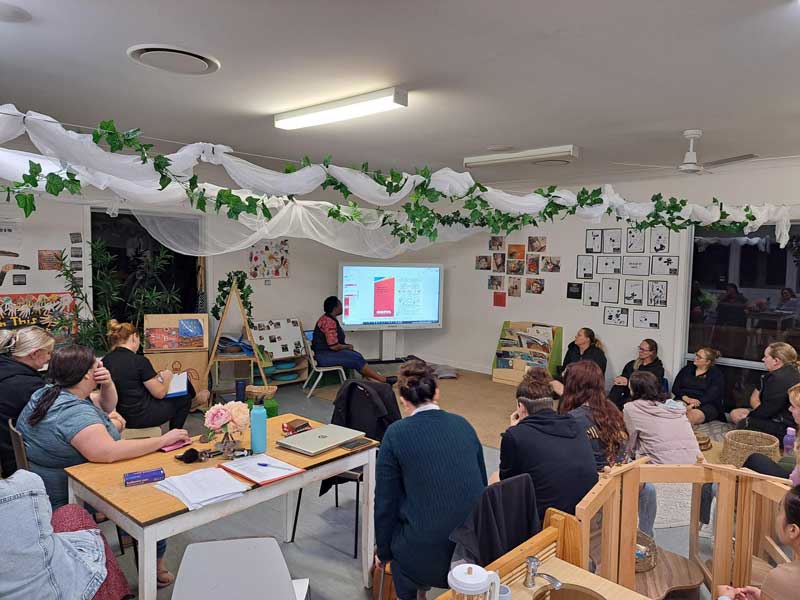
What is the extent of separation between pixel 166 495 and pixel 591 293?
5.98 m

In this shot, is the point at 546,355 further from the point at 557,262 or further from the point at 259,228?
the point at 259,228

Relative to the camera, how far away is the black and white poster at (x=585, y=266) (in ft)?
23.4

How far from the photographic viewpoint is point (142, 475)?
7.69 feet

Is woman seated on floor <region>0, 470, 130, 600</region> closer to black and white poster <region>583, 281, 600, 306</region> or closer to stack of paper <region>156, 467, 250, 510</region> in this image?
stack of paper <region>156, 467, 250, 510</region>

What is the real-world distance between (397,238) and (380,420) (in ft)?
8.66

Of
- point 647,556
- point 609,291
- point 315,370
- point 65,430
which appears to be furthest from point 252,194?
point 609,291

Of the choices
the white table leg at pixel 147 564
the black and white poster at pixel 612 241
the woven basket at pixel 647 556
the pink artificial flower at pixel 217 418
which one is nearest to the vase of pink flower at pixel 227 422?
the pink artificial flower at pixel 217 418

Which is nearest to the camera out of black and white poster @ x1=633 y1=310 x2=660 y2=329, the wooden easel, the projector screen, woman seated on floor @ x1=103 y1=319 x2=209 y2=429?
woman seated on floor @ x1=103 y1=319 x2=209 y2=429

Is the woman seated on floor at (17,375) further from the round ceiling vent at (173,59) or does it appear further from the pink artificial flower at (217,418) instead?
the round ceiling vent at (173,59)

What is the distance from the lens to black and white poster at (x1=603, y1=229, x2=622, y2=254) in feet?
22.5

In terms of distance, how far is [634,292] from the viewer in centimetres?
675

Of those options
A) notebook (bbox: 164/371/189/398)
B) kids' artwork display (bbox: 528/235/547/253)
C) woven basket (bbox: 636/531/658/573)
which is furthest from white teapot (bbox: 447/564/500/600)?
kids' artwork display (bbox: 528/235/547/253)

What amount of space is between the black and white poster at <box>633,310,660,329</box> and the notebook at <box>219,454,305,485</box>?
17.5 ft

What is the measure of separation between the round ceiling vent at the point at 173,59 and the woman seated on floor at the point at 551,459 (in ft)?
7.95
